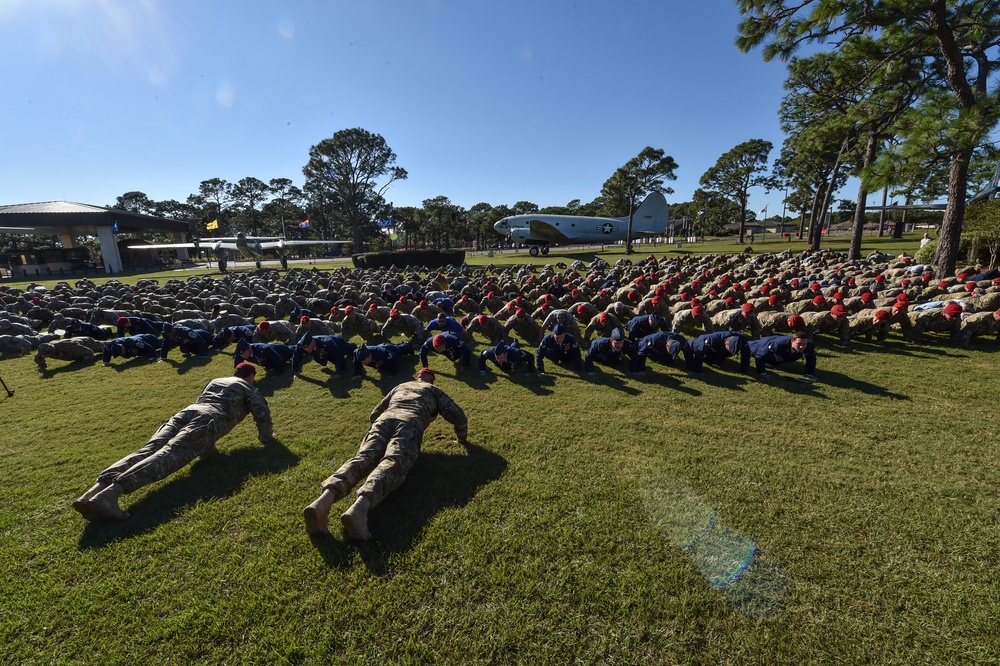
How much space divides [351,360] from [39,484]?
6052 millimetres

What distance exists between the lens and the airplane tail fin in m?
52.7

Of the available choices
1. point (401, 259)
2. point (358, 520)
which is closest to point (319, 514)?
point (358, 520)

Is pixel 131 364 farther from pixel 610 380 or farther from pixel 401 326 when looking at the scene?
pixel 610 380

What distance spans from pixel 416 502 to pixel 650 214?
2207 inches

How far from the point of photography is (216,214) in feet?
307

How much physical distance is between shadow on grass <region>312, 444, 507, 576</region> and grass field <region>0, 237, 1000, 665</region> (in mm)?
31

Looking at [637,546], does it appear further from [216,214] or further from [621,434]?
[216,214]

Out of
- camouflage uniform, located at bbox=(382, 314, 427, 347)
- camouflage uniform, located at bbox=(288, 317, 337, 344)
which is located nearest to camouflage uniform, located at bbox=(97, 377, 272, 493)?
camouflage uniform, located at bbox=(288, 317, 337, 344)

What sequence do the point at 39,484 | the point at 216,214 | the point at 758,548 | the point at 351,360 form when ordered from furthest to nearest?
the point at 216,214
the point at 351,360
the point at 39,484
the point at 758,548

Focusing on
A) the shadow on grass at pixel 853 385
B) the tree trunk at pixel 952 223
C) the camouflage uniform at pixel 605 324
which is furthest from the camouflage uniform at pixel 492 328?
the tree trunk at pixel 952 223

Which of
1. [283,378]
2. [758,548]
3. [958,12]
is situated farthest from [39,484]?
[958,12]

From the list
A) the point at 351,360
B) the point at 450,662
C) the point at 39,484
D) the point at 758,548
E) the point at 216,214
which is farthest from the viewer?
the point at 216,214

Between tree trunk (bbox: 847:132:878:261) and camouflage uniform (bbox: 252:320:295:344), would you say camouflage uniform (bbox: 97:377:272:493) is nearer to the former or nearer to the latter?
camouflage uniform (bbox: 252:320:295:344)

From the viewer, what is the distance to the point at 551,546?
438 cm
